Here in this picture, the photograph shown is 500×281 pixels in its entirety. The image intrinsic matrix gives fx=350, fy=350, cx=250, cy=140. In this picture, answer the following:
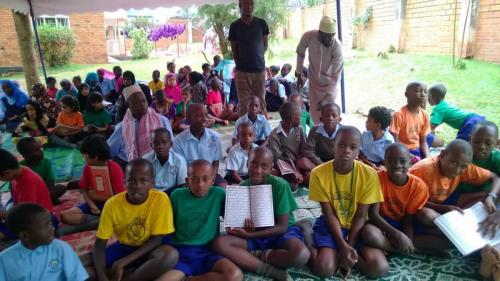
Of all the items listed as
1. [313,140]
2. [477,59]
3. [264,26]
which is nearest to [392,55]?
[477,59]

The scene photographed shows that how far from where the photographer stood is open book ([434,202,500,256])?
2.10 meters

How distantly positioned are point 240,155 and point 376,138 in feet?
4.37

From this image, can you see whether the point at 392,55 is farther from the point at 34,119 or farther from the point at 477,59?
the point at 34,119

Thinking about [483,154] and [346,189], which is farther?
[483,154]

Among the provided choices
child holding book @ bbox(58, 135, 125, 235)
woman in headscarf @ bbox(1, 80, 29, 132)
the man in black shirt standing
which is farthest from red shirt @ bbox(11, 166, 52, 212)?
woman in headscarf @ bbox(1, 80, 29, 132)

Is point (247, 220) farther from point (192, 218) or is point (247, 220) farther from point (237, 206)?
point (192, 218)

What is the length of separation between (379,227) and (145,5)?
21.2ft

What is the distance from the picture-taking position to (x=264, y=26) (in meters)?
4.66

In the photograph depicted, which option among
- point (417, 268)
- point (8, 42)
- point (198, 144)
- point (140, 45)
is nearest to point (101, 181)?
point (198, 144)

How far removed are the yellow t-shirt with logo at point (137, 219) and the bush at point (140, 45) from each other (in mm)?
19110

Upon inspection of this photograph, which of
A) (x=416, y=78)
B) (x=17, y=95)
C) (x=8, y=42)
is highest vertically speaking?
(x=8, y=42)

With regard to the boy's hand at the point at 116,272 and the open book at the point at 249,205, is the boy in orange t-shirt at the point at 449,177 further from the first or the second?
the boy's hand at the point at 116,272

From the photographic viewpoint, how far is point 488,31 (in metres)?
6.87

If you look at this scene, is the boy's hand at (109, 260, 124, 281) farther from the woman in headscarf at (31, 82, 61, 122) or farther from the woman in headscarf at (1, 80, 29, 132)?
the woman in headscarf at (1, 80, 29, 132)
